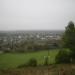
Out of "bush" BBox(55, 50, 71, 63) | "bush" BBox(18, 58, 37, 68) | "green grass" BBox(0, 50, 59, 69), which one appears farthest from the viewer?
"bush" BBox(55, 50, 71, 63)

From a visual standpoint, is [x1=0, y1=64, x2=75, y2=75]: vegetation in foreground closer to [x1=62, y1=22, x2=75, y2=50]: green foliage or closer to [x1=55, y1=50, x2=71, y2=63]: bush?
[x1=55, y1=50, x2=71, y2=63]: bush

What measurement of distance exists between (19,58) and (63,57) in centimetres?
99

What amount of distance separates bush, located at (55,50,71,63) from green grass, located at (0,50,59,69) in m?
0.09

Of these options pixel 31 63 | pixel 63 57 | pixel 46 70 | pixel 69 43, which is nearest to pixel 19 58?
pixel 31 63

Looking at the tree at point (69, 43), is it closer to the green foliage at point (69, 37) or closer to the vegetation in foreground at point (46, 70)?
the green foliage at point (69, 37)

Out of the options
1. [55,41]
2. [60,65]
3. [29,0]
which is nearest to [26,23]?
[29,0]

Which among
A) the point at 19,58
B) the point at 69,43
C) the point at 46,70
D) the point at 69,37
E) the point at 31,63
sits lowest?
the point at 46,70

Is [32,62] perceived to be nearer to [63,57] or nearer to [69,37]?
[63,57]

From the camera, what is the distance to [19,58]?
10.4ft

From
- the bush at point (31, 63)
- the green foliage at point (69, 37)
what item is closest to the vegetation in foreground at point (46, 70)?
the bush at point (31, 63)

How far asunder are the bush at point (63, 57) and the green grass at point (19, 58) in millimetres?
94

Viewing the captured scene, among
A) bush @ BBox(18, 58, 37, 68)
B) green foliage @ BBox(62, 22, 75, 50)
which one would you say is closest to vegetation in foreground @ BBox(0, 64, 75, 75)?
bush @ BBox(18, 58, 37, 68)

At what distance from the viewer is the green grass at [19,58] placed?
303 centimetres

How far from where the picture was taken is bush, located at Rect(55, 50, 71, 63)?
3.47 m
